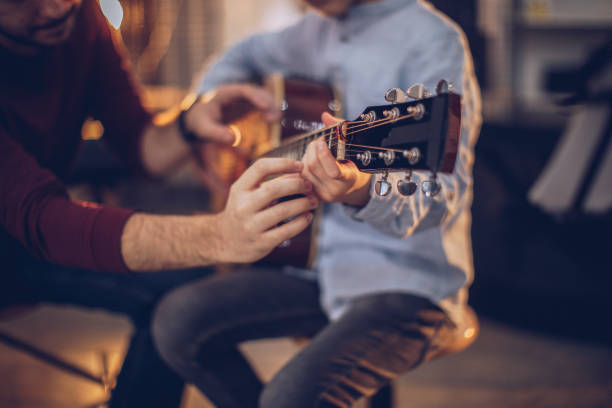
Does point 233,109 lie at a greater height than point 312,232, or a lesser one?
greater

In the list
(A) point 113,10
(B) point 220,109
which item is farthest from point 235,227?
(A) point 113,10

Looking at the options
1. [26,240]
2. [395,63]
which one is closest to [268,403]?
[26,240]

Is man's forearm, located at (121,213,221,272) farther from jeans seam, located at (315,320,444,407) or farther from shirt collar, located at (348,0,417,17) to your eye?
shirt collar, located at (348,0,417,17)

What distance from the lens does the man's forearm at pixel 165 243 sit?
0.72 metres

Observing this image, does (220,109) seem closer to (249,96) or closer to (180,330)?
(249,96)

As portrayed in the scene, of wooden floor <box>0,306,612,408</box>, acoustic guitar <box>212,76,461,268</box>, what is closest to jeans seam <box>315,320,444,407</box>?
acoustic guitar <box>212,76,461,268</box>

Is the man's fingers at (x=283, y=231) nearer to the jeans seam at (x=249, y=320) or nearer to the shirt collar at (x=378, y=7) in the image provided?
the jeans seam at (x=249, y=320)

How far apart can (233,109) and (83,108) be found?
37 centimetres

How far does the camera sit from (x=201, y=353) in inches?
38.4

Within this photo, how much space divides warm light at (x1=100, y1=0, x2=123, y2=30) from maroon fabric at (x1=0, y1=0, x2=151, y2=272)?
0.09 feet

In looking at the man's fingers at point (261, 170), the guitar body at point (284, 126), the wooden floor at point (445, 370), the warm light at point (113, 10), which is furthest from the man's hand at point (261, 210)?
the wooden floor at point (445, 370)

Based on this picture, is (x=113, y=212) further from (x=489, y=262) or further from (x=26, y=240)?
(x=489, y=262)

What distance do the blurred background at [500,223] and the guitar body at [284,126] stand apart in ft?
1.01

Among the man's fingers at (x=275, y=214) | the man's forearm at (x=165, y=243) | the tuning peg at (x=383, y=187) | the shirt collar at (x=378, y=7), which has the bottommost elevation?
the man's forearm at (x=165, y=243)
